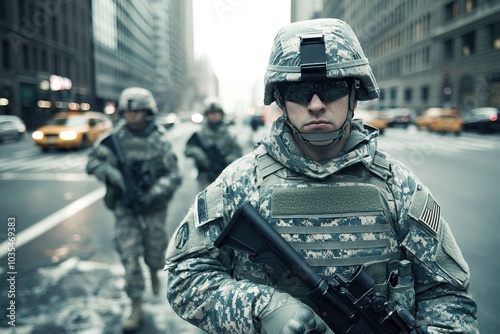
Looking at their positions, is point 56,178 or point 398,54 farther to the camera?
point 398,54

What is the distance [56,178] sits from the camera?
1116 centimetres

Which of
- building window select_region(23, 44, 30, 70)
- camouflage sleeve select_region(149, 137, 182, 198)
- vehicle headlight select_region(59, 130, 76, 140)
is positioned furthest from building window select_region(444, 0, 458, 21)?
camouflage sleeve select_region(149, 137, 182, 198)

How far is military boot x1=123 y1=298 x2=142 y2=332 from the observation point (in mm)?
3369

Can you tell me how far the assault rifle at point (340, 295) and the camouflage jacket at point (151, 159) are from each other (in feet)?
→ 8.73

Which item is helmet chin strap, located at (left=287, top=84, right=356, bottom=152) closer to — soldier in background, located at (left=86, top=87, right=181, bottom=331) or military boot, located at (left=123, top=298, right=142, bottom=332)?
military boot, located at (left=123, top=298, right=142, bottom=332)

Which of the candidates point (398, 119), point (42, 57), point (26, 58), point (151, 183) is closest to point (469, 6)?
point (398, 119)

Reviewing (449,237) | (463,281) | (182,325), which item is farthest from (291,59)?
(182,325)

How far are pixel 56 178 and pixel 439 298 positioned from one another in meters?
11.1

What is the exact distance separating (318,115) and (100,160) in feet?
10.1

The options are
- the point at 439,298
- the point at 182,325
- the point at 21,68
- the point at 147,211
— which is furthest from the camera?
the point at 21,68

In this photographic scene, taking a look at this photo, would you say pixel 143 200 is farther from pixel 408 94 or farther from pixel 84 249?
pixel 408 94

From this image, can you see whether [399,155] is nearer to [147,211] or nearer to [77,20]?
[147,211]

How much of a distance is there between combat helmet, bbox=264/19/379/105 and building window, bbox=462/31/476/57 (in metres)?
37.3

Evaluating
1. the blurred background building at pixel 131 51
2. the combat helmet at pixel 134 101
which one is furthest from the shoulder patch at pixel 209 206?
the blurred background building at pixel 131 51
